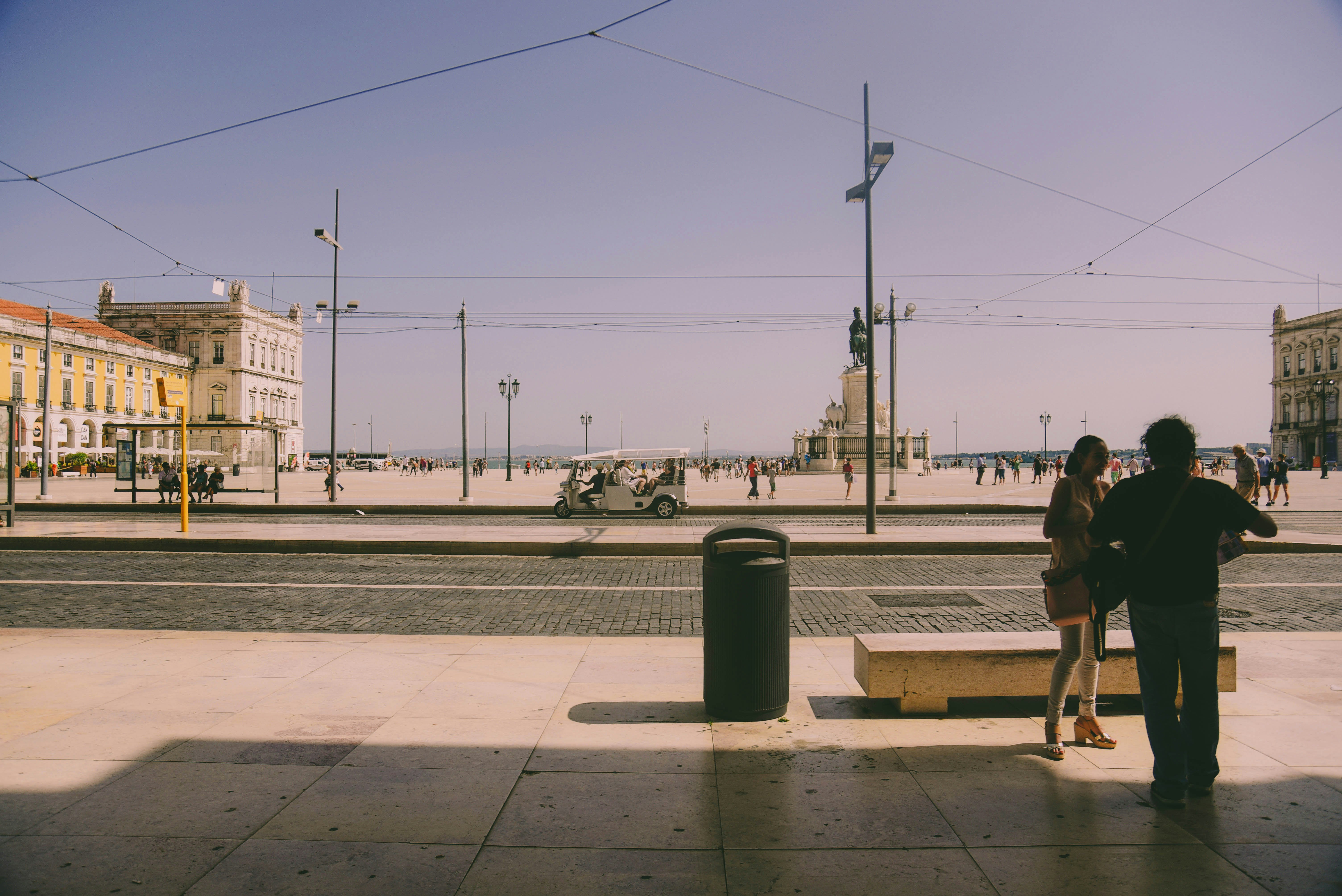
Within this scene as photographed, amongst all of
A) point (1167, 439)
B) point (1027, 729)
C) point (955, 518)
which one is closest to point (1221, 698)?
point (1027, 729)

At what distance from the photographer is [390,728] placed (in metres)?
4.82

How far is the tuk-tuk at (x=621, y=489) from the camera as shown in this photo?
21547 millimetres

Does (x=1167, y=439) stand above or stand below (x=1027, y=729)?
above

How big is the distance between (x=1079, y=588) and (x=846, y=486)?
3326 centimetres

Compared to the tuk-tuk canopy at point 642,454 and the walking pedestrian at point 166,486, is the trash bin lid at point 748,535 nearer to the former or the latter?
the tuk-tuk canopy at point 642,454

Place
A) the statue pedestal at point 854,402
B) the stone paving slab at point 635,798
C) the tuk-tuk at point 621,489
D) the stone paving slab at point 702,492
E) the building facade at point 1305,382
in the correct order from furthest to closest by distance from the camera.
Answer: the building facade at point 1305,382 < the statue pedestal at point 854,402 < the stone paving slab at point 702,492 < the tuk-tuk at point 621,489 < the stone paving slab at point 635,798

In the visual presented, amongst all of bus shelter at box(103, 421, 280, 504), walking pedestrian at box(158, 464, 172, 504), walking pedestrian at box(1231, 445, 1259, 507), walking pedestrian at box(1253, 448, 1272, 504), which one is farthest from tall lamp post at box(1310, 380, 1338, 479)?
walking pedestrian at box(158, 464, 172, 504)

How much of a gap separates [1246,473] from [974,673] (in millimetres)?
14589

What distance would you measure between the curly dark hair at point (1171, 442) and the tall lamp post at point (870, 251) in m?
10.8

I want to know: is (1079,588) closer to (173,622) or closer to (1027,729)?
(1027,729)

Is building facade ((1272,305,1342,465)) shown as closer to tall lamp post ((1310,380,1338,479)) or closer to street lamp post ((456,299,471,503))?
tall lamp post ((1310,380,1338,479))

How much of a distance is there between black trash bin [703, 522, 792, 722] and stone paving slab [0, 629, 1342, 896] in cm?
16

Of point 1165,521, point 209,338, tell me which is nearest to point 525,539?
point 1165,521

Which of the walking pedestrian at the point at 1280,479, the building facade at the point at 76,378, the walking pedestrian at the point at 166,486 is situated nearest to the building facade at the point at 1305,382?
the walking pedestrian at the point at 1280,479
